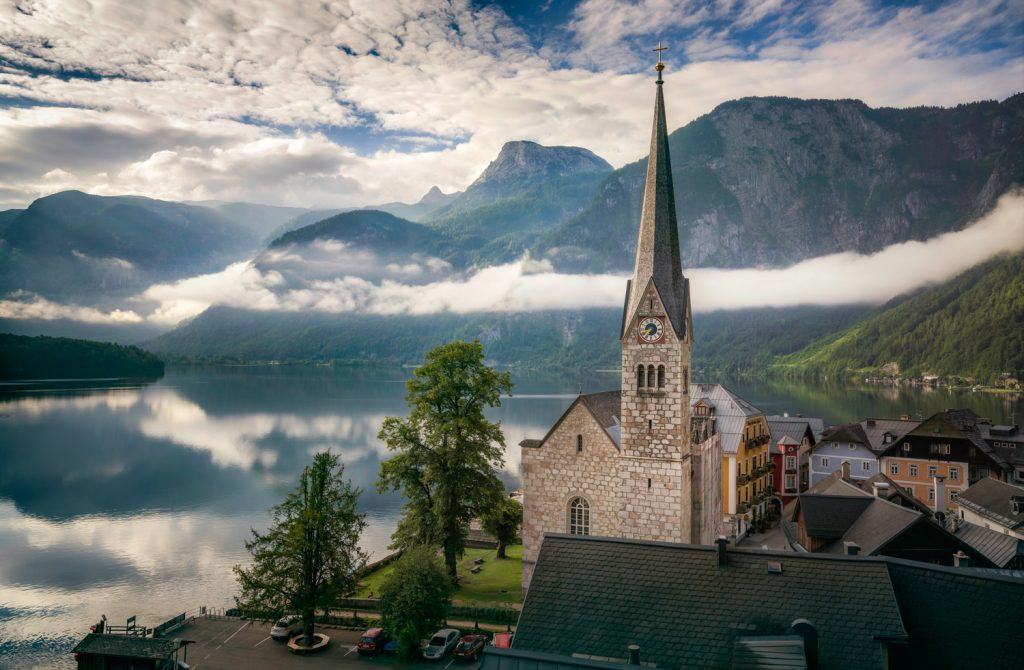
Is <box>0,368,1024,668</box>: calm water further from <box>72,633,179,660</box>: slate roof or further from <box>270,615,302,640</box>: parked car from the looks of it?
<box>270,615,302,640</box>: parked car

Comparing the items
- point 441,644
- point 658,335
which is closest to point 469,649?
point 441,644

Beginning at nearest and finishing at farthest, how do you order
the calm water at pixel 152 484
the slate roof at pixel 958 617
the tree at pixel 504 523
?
the slate roof at pixel 958 617 < the tree at pixel 504 523 < the calm water at pixel 152 484

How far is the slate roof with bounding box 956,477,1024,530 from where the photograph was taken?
128 ft

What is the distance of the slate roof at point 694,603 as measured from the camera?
16656 mm

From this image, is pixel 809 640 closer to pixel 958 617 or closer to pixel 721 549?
pixel 721 549

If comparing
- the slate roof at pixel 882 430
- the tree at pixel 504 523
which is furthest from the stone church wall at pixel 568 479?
the slate roof at pixel 882 430

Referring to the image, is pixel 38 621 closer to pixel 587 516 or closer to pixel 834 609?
pixel 587 516

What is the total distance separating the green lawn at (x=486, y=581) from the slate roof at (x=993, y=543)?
21.7 metres

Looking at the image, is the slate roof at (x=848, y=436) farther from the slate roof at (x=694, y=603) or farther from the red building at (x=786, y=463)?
the slate roof at (x=694, y=603)

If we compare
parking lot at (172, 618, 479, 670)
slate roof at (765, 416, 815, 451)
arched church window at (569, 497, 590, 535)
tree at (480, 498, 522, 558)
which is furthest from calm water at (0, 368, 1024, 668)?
slate roof at (765, 416, 815, 451)

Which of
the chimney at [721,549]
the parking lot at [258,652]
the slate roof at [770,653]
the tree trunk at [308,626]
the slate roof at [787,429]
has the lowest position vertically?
the parking lot at [258,652]

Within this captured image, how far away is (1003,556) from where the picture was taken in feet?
96.5

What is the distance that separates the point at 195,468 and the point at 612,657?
283ft

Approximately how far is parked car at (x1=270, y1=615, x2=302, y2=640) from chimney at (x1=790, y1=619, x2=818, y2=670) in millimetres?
23646
